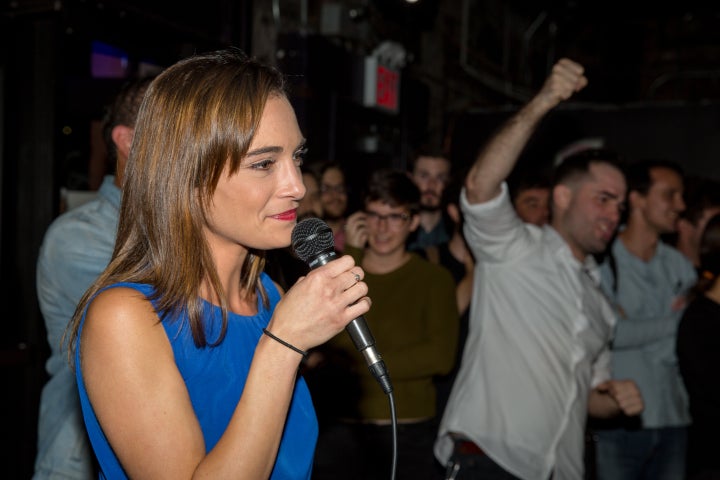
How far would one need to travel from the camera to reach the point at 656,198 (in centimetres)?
379

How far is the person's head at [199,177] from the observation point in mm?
1210

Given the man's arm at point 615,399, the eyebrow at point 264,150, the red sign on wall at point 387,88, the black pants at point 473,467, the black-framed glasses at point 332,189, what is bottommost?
the black pants at point 473,467

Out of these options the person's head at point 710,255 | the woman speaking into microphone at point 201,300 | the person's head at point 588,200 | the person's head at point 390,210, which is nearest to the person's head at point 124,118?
the woman speaking into microphone at point 201,300

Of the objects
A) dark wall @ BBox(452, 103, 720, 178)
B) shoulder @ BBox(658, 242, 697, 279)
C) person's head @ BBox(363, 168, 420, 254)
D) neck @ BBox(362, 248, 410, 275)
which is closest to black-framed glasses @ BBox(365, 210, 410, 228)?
person's head @ BBox(363, 168, 420, 254)

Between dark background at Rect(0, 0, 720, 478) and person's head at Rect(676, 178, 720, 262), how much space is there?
2327 millimetres

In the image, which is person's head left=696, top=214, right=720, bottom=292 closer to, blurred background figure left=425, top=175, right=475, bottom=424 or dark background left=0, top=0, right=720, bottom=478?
blurred background figure left=425, top=175, right=475, bottom=424

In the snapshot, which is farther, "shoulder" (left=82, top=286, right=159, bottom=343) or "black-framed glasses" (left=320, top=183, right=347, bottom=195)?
"black-framed glasses" (left=320, top=183, right=347, bottom=195)

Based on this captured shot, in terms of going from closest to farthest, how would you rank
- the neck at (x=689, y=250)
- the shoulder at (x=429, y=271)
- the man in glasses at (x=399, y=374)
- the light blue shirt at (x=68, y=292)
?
the light blue shirt at (x=68, y=292) < the man in glasses at (x=399, y=374) < the shoulder at (x=429, y=271) < the neck at (x=689, y=250)

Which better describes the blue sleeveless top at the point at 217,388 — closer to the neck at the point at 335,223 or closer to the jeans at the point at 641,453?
the jeans at the point at 641,453

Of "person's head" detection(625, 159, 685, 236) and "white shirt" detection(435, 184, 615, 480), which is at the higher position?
"person's head" detection(625, 159, 685, 236)

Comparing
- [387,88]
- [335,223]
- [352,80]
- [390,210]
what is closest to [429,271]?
[390,210]

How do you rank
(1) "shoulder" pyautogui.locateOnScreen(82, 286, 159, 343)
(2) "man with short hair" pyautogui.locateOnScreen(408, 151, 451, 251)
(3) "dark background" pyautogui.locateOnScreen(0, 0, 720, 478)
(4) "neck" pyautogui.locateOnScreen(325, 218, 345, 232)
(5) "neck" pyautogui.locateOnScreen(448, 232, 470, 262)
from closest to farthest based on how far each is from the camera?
(1) "shoulder" pyautogui.locateOnScreen(82, 286, 159, 343) < (3) "dark background" pyautogui.locateOnScreen(0, 0, 720, 478) < (5) "neck" pyautogui.locateOnScreen(448, 232, 470, 262) < (4) "neck" pyautogui.locateOnScreen(325, 218, 345, 232) < (2) "man with short hair" pyautogui.locateOnScreen(408, 151, 451, 251)

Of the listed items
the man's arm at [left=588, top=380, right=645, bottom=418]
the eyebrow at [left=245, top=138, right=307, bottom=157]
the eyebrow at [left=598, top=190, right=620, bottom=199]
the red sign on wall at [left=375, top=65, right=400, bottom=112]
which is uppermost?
the red sign on wall at [left=375, top=65, right=400, bottom=112]

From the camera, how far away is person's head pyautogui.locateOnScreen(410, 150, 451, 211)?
4.52 m
